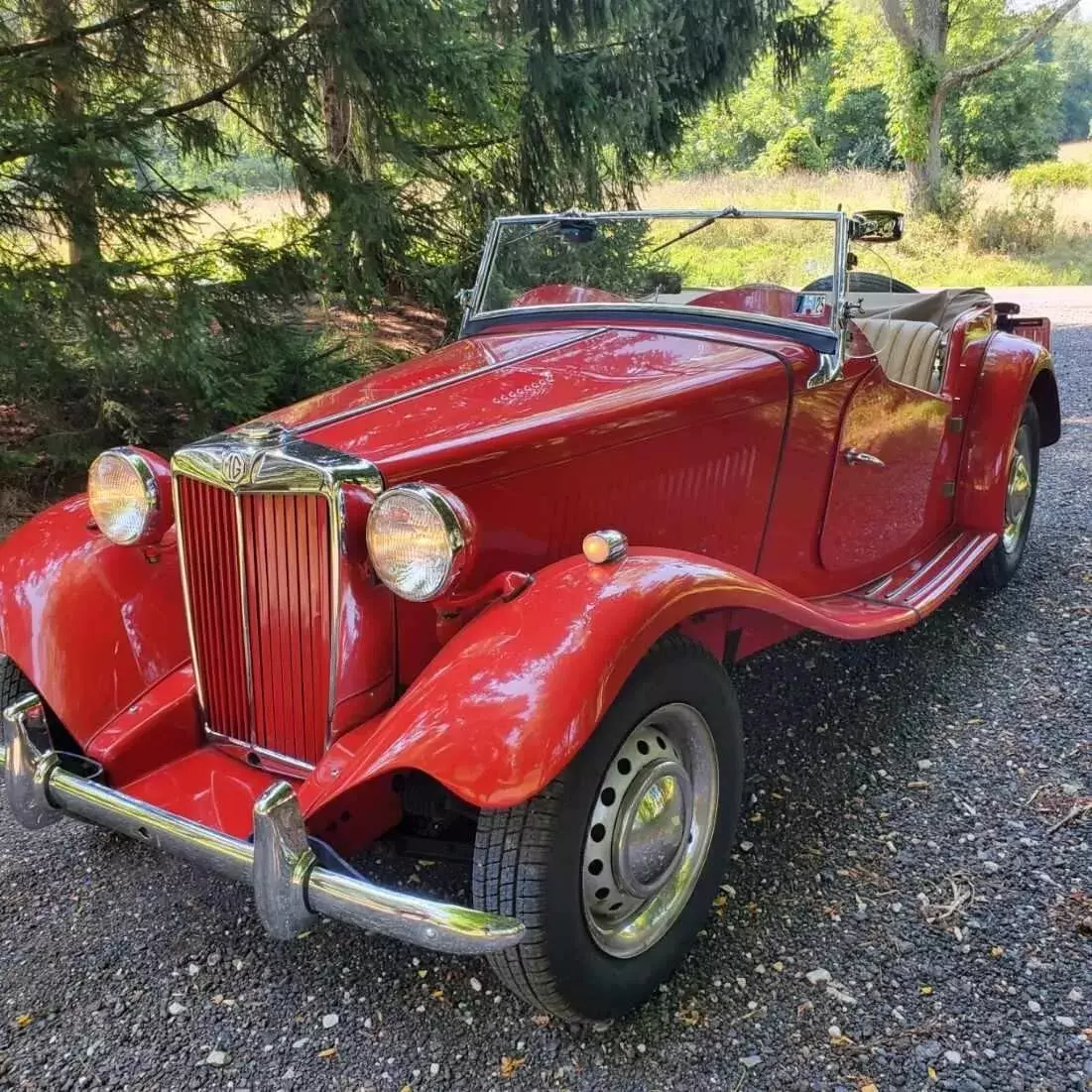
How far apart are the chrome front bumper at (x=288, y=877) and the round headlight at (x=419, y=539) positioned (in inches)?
19.9

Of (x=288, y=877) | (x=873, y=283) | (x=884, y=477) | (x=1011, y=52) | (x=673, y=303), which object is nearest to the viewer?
(x=288, y=877)

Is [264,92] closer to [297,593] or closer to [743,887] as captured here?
[297,593]

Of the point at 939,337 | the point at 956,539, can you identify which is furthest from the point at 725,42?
the point at 956,539

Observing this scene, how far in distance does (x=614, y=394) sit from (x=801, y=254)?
117 centimetres

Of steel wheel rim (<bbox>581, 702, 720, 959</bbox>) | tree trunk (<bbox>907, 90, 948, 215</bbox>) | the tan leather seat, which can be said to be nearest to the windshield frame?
the tan leather seat

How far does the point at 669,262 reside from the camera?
354 centimetres

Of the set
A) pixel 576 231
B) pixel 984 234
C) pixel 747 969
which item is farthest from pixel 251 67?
pixel 984 234

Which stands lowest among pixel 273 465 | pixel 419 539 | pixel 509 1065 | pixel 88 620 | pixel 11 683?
pixel 509 1065

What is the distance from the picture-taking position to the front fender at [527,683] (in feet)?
5.97

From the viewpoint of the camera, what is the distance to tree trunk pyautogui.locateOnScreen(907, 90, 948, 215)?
59.8 ft

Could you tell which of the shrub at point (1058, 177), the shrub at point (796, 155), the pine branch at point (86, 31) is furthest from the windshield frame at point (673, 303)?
the shrub at point (796, 155)

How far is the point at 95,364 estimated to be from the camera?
209 inches

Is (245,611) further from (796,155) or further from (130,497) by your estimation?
(796,155)

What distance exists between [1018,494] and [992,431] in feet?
1.90
